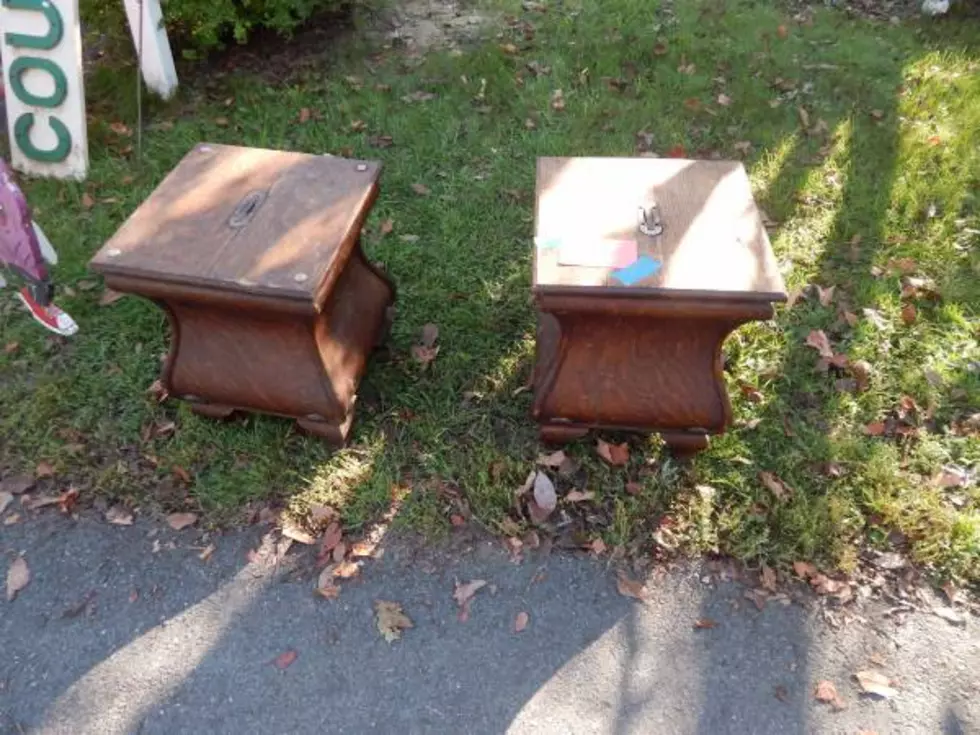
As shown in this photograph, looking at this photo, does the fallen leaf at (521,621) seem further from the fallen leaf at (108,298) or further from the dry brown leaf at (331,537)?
the fallen leaf at (108,298)

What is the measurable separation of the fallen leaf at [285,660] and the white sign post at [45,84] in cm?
290

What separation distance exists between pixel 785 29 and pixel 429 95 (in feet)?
8.21

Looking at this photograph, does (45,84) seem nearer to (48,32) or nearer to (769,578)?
(48,32)

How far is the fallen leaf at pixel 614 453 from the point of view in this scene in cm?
270

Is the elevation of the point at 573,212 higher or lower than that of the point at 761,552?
higher

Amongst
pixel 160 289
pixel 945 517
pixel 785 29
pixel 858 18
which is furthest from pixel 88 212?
pixel 858 18

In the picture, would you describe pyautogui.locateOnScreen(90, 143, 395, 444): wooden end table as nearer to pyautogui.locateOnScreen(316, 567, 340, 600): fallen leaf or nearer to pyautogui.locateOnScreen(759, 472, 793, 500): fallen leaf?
pyautogui.locateOnScreen(316, 567, 340, 600): fallen leaf

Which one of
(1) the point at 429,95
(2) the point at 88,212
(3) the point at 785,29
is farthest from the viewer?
(3) the point at 785,29

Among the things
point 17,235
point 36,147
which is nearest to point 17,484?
point 17,235

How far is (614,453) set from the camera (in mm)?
2709

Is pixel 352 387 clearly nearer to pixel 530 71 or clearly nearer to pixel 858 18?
pixel 530 71

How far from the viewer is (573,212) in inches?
96.8

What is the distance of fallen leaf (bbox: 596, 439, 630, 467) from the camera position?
2695 mm

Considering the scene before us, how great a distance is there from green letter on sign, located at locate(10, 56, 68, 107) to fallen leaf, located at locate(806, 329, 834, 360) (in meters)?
3.67
